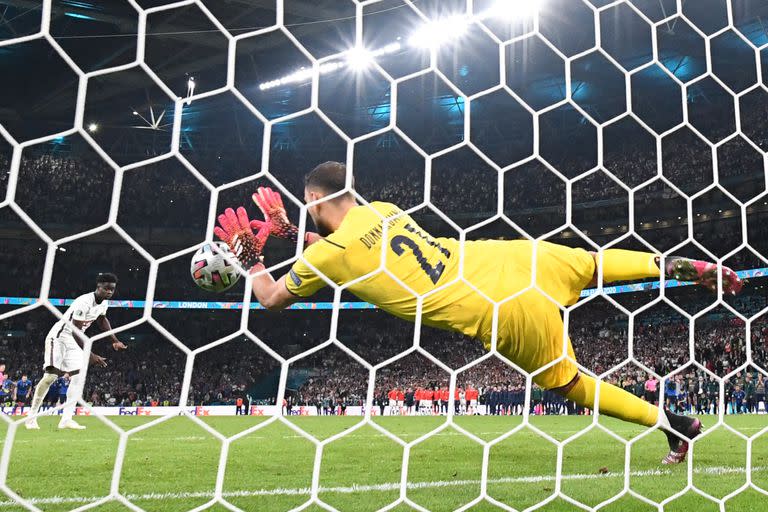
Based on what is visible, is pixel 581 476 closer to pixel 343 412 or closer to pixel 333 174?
pixel 333 174

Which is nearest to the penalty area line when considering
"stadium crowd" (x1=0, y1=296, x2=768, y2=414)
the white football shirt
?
the white football shirt

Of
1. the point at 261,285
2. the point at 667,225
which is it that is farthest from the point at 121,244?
the point at 261,285

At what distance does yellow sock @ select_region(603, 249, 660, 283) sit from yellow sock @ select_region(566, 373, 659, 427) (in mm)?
504

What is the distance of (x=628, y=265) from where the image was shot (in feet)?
8.02

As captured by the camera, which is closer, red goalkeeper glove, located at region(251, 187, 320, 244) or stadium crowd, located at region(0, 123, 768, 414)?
red goalkeeper glove, located at region(251, 187, 320, 244)

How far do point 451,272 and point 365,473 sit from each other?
1302 millimetres

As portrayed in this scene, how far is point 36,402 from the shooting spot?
222 inches

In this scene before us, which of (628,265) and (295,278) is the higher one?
(295,278)

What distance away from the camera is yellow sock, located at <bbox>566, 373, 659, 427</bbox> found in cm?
271

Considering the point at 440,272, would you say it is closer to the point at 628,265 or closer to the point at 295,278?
the point at 295,278

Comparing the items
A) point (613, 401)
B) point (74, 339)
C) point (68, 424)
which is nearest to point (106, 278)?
point (74, 339)

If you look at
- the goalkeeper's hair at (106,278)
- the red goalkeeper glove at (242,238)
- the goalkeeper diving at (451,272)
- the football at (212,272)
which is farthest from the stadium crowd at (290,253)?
the red goalkeeper glove at (242,238)

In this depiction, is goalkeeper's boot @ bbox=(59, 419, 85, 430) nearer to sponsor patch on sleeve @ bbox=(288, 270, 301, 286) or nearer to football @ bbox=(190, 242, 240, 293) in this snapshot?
football @ bbox=(190, 242, 240, 293)

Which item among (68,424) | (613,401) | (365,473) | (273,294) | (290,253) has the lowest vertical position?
(290,253)
